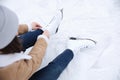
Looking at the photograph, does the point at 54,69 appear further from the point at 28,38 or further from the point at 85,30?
the point at 85,30

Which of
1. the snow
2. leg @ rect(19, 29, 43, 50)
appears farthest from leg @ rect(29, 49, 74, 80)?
leg @ rect(19, 29, 43, 50)

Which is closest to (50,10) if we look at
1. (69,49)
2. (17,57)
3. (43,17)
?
(43,17)

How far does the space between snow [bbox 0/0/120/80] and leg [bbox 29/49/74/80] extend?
0.21ft

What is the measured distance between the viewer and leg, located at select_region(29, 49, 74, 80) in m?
1.12

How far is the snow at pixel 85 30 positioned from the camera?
124 cm

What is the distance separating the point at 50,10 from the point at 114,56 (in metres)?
0.73

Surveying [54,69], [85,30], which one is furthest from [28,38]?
[85,30]

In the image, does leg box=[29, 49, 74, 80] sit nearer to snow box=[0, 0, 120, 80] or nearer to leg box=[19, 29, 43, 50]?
snow box=[0, 0, 120, 80]

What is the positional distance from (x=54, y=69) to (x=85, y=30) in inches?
19.2

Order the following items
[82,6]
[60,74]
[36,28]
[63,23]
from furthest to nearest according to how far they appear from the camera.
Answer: [82,6] → [63,23] → [36,28] → [60,74]

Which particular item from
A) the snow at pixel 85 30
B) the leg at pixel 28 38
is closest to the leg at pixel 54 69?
the snow at pixel 85 30

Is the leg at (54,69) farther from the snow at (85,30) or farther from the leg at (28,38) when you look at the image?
the leg at (28,38)

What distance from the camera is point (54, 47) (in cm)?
143

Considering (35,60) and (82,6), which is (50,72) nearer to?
(35,60)
